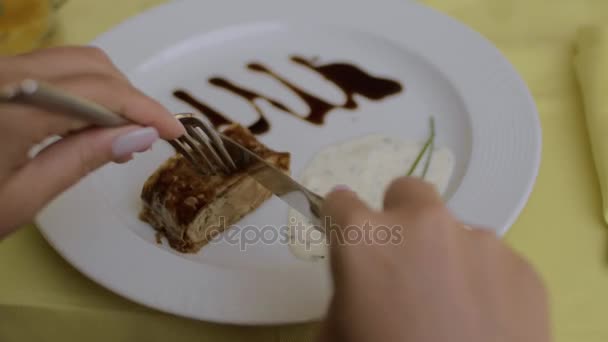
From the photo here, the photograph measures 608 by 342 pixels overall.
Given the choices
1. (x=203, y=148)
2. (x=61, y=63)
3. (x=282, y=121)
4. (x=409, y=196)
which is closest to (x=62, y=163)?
(x=61, y=63)

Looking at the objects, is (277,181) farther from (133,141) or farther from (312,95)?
(312,95)

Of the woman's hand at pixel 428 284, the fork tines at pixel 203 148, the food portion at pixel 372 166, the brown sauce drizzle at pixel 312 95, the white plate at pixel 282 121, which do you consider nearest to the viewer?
the woman's hand at pixel 428 284

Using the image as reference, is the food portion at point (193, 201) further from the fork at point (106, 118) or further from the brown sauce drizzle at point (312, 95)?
the brown sauce drizzle at point (312, 95)

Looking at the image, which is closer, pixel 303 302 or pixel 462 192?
pixel 303 302

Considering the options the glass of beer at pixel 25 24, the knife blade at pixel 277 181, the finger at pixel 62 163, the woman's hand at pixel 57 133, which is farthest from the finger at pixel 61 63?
the glass of beer at pixel 25 24

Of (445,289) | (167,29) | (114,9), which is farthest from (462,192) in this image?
(114,9)

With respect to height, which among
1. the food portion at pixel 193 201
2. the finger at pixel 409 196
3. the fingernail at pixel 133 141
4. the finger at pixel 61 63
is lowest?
the food portion at pixel 193 201

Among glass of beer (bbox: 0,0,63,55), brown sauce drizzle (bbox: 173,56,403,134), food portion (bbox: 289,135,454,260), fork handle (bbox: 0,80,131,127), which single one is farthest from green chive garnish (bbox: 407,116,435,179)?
glass of beer (bbox: 0,0,63,55)

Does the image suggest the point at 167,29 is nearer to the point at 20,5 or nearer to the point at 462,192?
the point at 20,5

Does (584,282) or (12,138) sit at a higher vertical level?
(12,138)
